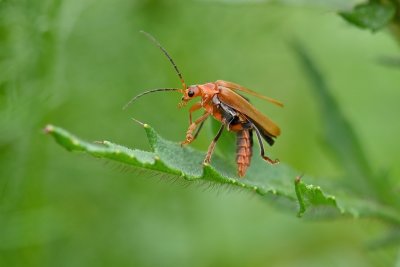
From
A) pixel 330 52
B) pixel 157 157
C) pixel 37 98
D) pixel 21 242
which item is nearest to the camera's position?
pixel 157 157

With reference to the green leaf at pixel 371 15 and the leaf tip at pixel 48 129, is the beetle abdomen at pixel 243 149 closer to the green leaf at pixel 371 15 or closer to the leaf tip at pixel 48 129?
the green leaf at pixel 371 15

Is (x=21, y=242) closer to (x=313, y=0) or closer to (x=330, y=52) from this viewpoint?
(x=313, y=0)

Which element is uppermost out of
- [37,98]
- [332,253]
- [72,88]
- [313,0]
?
[313,0]

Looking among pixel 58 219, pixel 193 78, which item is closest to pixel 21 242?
pixel 58 219

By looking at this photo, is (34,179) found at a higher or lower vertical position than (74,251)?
higher

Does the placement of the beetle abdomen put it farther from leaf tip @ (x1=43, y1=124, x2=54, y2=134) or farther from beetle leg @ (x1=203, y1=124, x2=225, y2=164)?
leaf tip @ (x1=43, y1=124, x2=54, y2=134)

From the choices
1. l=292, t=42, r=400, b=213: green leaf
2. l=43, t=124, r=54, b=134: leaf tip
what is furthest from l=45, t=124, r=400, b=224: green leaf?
l=292, t=42, r=400, b=213: green leaf

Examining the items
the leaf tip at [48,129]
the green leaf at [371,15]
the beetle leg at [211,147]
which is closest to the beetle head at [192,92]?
the beetle leg at [211,147]
